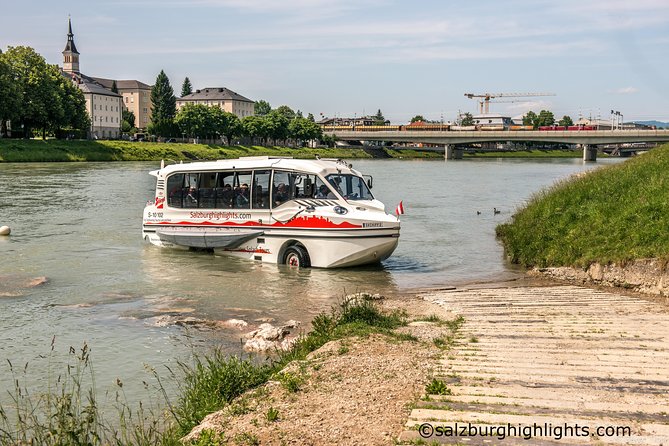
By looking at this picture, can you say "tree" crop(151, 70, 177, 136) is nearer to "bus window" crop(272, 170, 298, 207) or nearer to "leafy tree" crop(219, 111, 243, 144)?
"leafy tree" crop(219, 111, 243, 144)

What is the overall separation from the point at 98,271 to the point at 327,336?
1245cm

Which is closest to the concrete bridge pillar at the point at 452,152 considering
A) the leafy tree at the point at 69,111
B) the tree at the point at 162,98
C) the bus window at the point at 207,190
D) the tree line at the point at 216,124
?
the tree line at the point at 216,124

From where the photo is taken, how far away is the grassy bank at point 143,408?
768cm

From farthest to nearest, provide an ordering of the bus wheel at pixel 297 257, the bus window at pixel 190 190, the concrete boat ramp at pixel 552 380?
the bus window at pixel 190 190 < the bus wheel at pixel 297 257 < the concrete boat ramp at pixel 552 380

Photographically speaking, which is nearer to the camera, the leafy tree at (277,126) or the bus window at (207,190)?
the bus window at (207,190)

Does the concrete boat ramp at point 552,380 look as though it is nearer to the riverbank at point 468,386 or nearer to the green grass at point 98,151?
the riverbank at point 468,386

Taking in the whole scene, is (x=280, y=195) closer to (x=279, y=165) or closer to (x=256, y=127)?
(x=279, y=165)

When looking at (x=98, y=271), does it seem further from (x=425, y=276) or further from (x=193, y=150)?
(x=193, y=150)

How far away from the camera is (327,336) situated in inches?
469

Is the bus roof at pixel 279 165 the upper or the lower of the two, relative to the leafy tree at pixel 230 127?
lower

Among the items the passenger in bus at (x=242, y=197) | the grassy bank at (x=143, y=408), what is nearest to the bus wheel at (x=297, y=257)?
the passenger in bus at (x=242, y=197)

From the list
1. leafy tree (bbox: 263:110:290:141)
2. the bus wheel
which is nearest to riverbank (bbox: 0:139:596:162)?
leafy tree (bbox: 263:110:290:141)

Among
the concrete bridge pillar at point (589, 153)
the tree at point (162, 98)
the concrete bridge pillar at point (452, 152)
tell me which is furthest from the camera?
the tree at point (162, 98)

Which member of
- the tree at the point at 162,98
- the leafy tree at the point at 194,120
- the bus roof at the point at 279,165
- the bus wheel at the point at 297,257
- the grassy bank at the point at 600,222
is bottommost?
the bus wheel at the point at 297,257
